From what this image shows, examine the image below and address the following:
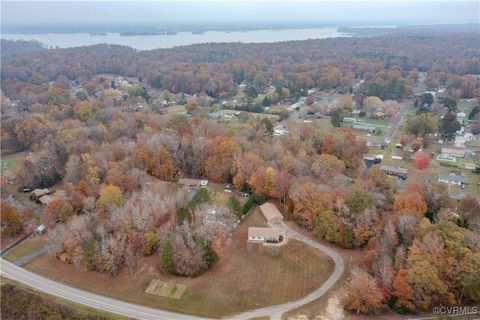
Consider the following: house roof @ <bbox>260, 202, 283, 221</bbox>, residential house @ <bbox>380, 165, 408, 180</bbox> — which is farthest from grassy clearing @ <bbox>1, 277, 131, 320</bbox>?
residential house @ <bbox>380, 165, 408, 180</bbox>

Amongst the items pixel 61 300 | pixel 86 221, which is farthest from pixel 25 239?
pixel 61 300

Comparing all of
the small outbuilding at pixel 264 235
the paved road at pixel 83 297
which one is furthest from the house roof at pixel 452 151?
the paved road at pixel 83 297

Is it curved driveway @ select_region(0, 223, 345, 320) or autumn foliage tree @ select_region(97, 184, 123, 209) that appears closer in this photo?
curved driveway @ select_region(0, 223, 345, 320)

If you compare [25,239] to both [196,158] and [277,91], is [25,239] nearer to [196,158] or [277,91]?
[196,158]

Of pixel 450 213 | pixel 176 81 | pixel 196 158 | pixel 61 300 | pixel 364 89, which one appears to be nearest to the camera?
pixel 61 300

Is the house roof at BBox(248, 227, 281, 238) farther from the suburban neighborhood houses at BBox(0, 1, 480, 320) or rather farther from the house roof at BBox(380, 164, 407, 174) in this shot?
the house roof at BBox(380, 164, 407, 174)
